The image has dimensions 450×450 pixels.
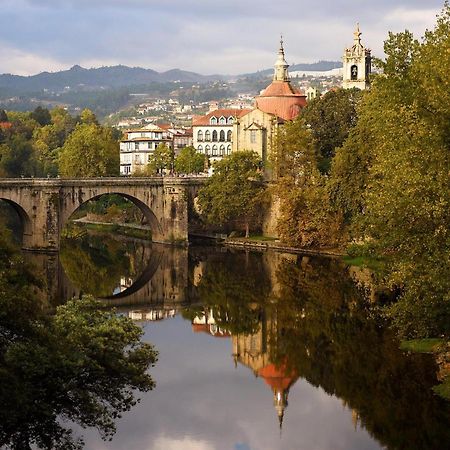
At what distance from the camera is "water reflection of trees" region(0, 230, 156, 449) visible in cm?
2911

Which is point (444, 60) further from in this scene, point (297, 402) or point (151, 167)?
point (151, 167)

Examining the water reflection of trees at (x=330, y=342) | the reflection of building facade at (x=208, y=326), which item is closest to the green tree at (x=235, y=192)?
the water reflection of trees at (x=330, y=342)

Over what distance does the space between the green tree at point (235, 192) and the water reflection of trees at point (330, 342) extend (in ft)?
45.9

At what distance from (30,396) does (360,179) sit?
51455 millimetres

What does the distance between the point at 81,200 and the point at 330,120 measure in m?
26.1

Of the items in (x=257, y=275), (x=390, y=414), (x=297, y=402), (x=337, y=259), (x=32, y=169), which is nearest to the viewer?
(x=390, y=414)

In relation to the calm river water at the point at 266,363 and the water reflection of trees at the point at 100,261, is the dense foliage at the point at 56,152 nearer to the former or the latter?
the water reflection of trees at the point at 100,261

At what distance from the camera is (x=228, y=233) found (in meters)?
98.7

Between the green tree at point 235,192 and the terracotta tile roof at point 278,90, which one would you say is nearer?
the green tree at point 235,192

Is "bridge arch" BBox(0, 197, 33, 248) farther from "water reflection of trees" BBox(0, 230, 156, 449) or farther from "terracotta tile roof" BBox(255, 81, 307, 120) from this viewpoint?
"water reflection of trees" BBox(0, 230, 156, 449)

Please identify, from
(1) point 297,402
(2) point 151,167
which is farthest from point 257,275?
(2) point 151,167

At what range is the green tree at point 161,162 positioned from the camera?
133 metres

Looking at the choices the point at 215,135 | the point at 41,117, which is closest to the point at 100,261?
the point at 215,135

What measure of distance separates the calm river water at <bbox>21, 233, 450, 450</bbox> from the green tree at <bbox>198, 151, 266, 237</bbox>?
12862 millimetres
